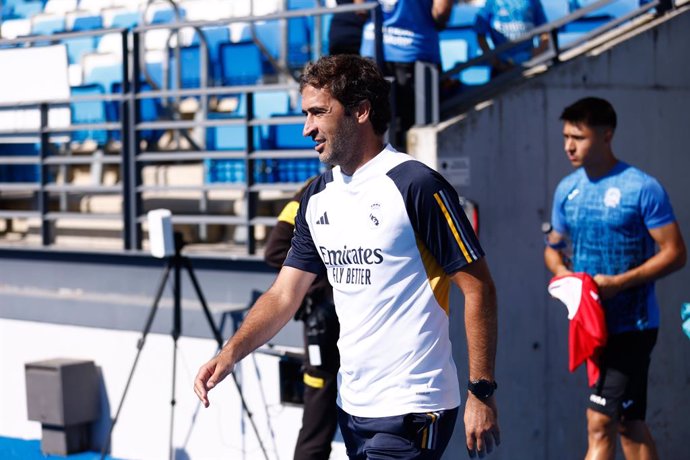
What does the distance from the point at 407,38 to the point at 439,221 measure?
3.45 meters

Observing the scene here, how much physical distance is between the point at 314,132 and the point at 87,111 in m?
7.70

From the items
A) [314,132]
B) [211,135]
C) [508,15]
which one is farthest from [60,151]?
[314,132]

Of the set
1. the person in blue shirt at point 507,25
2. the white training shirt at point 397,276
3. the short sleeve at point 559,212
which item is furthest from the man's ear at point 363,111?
the person in blue shirt at point 507,25

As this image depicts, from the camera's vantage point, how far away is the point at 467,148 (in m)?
6.50

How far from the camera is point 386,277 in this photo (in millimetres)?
3986

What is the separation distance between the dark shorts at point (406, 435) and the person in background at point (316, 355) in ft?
6.10

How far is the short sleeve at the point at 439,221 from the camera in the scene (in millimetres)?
3855

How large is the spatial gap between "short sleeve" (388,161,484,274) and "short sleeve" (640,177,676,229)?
7.11ft

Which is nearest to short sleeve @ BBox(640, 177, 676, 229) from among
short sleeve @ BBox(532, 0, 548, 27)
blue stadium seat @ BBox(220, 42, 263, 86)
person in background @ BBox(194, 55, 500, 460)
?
person in background @ BBox(194, 55, 500, 460)

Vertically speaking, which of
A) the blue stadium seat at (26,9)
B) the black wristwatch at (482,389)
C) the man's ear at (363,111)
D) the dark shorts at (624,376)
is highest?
the blue stadium seat at (26,9)

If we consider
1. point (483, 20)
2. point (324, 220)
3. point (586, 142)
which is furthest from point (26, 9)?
point (324, 220)

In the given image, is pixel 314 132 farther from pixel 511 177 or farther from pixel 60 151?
pixel 60 151

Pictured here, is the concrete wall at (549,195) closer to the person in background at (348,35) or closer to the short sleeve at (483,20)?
the person in background at (348,35)

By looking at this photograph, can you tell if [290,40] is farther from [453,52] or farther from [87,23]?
[87,23]
